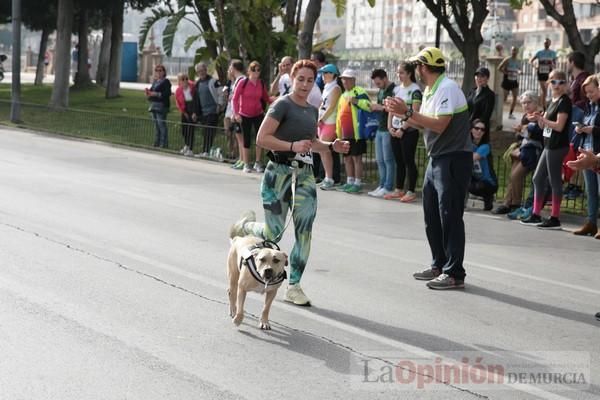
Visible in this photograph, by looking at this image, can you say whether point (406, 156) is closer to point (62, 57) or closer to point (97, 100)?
point (62, 57)

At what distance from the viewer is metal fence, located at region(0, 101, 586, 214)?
A: 17.7 metres

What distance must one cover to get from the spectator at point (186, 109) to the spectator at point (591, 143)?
387 inches

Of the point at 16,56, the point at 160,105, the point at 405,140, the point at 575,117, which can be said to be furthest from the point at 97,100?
the point at 575,117

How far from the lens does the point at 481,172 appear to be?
48.6ft

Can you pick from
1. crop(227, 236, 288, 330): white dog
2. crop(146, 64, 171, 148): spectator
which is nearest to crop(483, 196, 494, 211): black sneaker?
crop(227, 236, 288, 330): white dog

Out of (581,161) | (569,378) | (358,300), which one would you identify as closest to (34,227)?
(358,300)

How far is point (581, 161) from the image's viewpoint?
8.94 meters

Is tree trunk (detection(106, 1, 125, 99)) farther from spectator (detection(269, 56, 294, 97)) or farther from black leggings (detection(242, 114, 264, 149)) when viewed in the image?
spectator (detection(269, 56, 294, 97))

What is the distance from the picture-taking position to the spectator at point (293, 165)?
8383 millimetres

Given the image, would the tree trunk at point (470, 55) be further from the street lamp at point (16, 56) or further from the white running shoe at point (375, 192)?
the street lamp at point (16, 56)

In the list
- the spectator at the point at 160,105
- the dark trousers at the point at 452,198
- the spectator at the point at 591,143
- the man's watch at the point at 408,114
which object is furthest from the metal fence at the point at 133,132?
the man's watch at the point at 408,114

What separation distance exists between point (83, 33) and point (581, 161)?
39354mm

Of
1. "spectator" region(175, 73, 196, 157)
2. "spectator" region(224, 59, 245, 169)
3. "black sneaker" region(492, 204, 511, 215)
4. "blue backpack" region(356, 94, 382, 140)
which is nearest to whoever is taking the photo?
"black sneaker" region(492, 204, 511, 215)

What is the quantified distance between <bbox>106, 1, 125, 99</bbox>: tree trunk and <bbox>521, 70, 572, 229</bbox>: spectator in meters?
29.2
